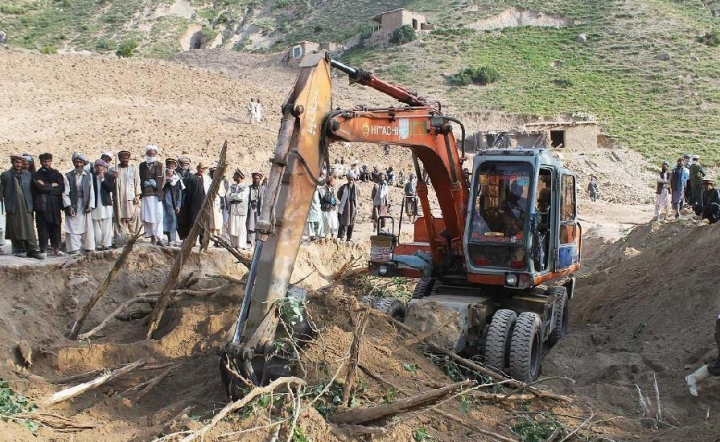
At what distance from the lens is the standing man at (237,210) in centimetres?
1343

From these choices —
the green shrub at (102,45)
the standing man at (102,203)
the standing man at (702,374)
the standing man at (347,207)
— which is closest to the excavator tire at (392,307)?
the standing man at (702,374)

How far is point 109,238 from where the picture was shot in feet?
36.8

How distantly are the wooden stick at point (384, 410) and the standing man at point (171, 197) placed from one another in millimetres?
7202

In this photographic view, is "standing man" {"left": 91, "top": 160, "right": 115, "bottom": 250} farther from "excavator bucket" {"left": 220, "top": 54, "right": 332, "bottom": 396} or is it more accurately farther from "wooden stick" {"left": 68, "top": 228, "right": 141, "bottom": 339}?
"excavator bucket" {"left": 220, "top": 54, "right": 332, "bottom": 396}

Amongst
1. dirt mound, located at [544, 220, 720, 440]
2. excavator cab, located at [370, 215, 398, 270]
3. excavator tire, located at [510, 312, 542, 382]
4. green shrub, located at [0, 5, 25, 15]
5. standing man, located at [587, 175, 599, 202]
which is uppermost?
green shrub, located at [0, 5, 25, 15]

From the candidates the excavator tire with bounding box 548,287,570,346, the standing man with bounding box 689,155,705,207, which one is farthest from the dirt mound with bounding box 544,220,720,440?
the standing man with bounding box 689,155,705,207

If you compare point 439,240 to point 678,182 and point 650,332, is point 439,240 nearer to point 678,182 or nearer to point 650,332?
point 650,332

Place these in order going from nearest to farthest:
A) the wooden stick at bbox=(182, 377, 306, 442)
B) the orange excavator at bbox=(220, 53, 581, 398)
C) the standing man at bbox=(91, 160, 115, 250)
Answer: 1. the wooden stick at bbox=(182, 377, 306, 442)
2. the orange excavator at bbox=(220, 53, 581, 398)
3. the standing man at bbox=(91, 160, 115, 250)

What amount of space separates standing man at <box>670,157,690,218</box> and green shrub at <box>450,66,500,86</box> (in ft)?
106

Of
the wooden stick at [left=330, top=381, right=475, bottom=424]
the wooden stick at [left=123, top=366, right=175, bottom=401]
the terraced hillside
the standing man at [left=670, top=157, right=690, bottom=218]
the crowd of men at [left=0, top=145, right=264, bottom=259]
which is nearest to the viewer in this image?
the wooden stick at [left=330, top=381, right=475, bottom=424]

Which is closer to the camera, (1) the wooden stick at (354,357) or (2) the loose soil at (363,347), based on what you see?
(1) the wooden stick at (354,357)

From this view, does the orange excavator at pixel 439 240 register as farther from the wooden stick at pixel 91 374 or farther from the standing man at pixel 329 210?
the standing man at pixel 329 210

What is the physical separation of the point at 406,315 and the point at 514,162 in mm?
2235

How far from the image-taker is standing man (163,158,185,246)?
38.0 feet
